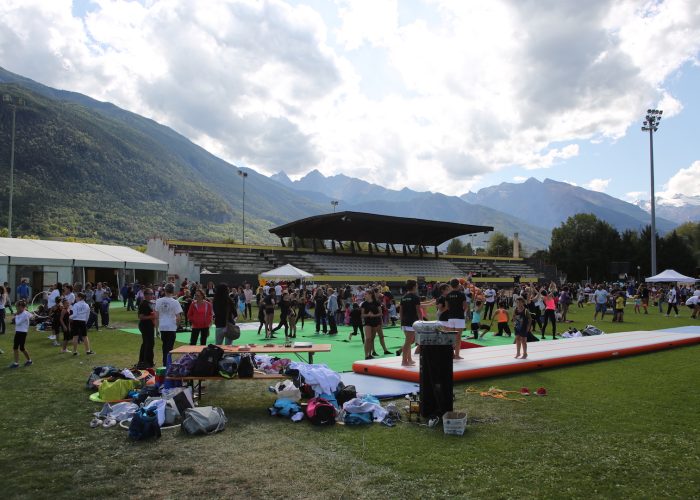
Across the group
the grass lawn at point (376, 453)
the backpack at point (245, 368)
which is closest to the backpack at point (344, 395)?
the grass lawn at point (376, 453)

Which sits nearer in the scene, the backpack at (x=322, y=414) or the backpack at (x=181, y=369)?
the backpack at (x=322, y=414)

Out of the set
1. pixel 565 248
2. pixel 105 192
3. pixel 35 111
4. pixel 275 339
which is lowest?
pixel 275 339

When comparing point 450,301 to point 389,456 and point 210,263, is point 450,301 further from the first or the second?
point 210,263

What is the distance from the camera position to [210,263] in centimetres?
3616

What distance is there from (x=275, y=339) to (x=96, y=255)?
18.3 meters

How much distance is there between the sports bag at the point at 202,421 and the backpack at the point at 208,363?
106cm

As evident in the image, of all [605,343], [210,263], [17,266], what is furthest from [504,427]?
[210,263]

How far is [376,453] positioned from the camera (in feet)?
17.6

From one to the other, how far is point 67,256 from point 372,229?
24.9 m

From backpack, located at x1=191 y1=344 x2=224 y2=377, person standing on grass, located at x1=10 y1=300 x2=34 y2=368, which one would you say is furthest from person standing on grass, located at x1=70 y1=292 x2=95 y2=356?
backpack, located at x1=191 y1=344 x2=224 y2=377

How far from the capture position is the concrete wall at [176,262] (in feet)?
115

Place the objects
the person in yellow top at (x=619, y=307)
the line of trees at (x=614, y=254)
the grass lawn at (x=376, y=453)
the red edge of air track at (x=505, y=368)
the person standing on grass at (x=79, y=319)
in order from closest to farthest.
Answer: the grass lawn at (x=376, y=453) → the red edge of air track at (x=505, y=368) → the person standing on grass at (x=79, y=319) → the person in yellow top at (x=619, y=307) → the line of trees at (x=614, y=254)

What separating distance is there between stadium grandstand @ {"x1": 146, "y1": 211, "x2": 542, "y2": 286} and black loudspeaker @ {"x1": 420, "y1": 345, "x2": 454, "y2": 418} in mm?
27093

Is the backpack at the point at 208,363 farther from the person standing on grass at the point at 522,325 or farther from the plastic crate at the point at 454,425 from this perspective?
the person standing on grass at the point at 522,325
